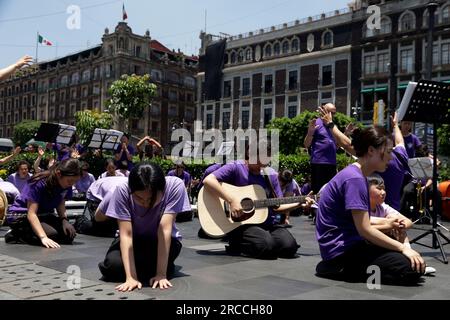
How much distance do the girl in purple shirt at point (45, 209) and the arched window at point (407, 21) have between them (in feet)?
144

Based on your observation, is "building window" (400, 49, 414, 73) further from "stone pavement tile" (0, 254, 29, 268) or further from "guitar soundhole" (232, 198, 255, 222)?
"stone pavement tile" (0, 254, 29, 268)

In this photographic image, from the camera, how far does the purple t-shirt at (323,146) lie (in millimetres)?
8070

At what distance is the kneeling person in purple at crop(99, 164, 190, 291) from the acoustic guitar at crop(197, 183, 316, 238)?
136 cm

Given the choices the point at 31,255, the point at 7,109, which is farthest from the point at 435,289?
the point at 7,109

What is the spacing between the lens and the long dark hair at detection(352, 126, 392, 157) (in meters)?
4.58

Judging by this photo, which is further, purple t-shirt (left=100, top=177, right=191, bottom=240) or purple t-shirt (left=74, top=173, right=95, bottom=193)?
purple t-shirt (left=74, top=173, right=95, bottom=193)

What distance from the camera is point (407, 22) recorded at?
44844 mm

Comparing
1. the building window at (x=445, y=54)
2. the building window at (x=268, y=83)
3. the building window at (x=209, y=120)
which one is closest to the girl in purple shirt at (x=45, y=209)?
the building window at (x=445, y=54)

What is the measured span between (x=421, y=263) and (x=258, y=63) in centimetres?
5363

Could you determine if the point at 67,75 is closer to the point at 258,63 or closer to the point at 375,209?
the point at 258,63

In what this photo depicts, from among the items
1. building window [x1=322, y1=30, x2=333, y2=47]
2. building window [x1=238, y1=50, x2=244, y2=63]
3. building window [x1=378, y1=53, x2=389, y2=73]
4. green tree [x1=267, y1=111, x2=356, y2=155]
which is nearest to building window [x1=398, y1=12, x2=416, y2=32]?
building window [x1=378, y1=53, x2=389, y2=73]

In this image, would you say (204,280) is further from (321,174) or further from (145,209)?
(321,174)

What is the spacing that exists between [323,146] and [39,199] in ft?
14.7
